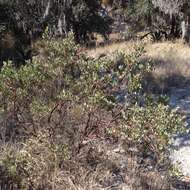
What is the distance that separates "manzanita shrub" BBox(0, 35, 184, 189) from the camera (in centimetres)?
595

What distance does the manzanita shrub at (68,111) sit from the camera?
5953 mm

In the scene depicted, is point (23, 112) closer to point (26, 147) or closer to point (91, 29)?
point (26, 147)

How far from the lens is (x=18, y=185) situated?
601 cm

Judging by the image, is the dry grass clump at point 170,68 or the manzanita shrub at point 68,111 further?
the dry grass clump at point 170,68

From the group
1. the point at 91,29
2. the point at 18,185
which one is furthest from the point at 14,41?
the point at 91,29

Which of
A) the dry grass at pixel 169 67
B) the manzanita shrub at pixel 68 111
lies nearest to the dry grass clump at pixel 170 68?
the dry grass at pixel 169 67

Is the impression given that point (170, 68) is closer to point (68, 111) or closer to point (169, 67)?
point (169, 67)

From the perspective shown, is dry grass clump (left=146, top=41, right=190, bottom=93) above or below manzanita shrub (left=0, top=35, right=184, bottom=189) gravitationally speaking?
below

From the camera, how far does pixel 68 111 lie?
6844 millimetres

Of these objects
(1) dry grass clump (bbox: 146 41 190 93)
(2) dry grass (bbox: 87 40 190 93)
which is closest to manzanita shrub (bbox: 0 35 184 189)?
(2) dry grass (bbox: 87 40 190 93)

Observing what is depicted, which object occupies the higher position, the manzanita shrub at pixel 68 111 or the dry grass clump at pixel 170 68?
the manzanita shrub at pixel 68 111

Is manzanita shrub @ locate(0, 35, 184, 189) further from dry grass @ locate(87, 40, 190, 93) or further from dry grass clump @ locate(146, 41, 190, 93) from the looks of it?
dry grass clump @ locate(146, 41, 190, 93)

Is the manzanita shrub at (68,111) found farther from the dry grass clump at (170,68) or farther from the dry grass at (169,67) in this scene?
the dry grass clump at (170,68)

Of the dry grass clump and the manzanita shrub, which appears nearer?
the manzanita shrub
